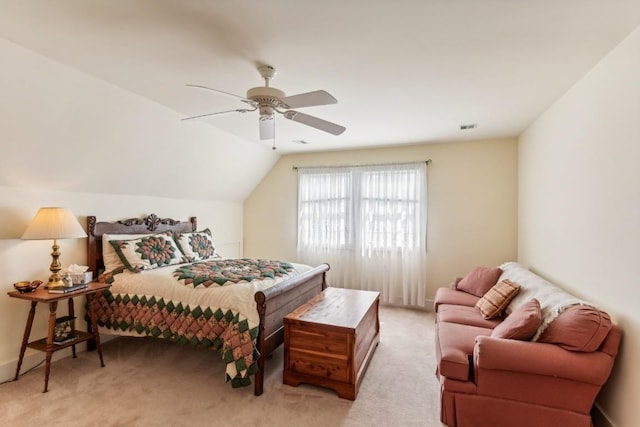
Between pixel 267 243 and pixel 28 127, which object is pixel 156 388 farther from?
pixel 267 243

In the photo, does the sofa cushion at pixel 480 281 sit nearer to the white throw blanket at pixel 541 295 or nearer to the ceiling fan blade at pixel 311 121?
the white throw blanket at pixel 541 295

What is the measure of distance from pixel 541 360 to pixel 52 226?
151 inches

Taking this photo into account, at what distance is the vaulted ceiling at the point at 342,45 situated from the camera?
5.61 feet

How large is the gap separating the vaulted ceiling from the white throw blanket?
68.0 inches

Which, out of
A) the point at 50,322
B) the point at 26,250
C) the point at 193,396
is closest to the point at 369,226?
the point at 193,396

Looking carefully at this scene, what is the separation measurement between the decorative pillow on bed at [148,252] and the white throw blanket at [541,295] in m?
3.58

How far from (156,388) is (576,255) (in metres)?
3.68

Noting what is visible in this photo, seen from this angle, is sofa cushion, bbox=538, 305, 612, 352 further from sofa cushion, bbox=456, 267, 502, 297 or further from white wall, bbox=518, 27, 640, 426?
sofa cushion, bbox=456, 267, 502, 297

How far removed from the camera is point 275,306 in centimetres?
282

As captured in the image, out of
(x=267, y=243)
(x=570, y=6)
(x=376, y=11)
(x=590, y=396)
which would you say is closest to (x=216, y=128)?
(x=267, y=243)

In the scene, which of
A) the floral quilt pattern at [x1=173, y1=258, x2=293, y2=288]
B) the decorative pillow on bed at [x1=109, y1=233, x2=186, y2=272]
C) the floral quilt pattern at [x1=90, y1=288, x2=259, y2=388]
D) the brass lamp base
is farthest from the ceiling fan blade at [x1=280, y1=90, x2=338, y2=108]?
the brass lamp base

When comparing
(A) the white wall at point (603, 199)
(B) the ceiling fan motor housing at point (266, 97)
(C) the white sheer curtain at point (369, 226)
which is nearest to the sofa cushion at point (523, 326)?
(A) the white wall at point (603, 199)

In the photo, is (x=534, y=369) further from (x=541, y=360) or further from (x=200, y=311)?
(x=200, y=311)

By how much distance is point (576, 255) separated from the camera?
2.64m
